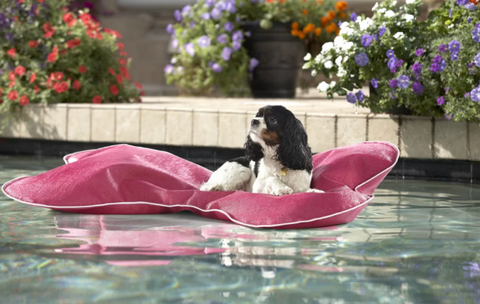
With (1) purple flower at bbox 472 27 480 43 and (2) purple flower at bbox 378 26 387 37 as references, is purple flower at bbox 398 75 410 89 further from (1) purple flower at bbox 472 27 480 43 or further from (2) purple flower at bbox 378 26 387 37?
(1) purple flower at bbox 472 27 480 43

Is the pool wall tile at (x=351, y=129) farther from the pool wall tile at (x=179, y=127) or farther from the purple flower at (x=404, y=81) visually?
the pool wall tile at (x=179, y=127)

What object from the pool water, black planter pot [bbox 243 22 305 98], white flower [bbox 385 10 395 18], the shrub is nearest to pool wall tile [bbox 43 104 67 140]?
the shrub

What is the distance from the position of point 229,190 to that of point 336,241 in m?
0.85

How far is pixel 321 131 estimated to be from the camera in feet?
18.0

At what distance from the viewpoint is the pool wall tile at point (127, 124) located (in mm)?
6070

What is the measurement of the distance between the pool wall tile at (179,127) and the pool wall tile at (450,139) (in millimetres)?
1792

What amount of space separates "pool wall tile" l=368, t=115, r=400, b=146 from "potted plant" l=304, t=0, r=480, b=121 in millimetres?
98

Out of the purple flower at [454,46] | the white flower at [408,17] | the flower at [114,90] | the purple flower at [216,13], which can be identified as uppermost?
the purple flower at [216,13]

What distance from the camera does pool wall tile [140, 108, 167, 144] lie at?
19.6ft

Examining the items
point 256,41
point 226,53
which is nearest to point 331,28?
point 256,41

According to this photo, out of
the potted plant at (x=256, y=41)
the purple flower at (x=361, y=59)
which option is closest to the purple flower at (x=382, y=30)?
the purple flower at (x=361, y=59)

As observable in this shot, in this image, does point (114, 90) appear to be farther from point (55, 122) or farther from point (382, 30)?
point (382, 30)

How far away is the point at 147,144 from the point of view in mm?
6098

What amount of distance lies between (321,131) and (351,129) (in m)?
0.21
